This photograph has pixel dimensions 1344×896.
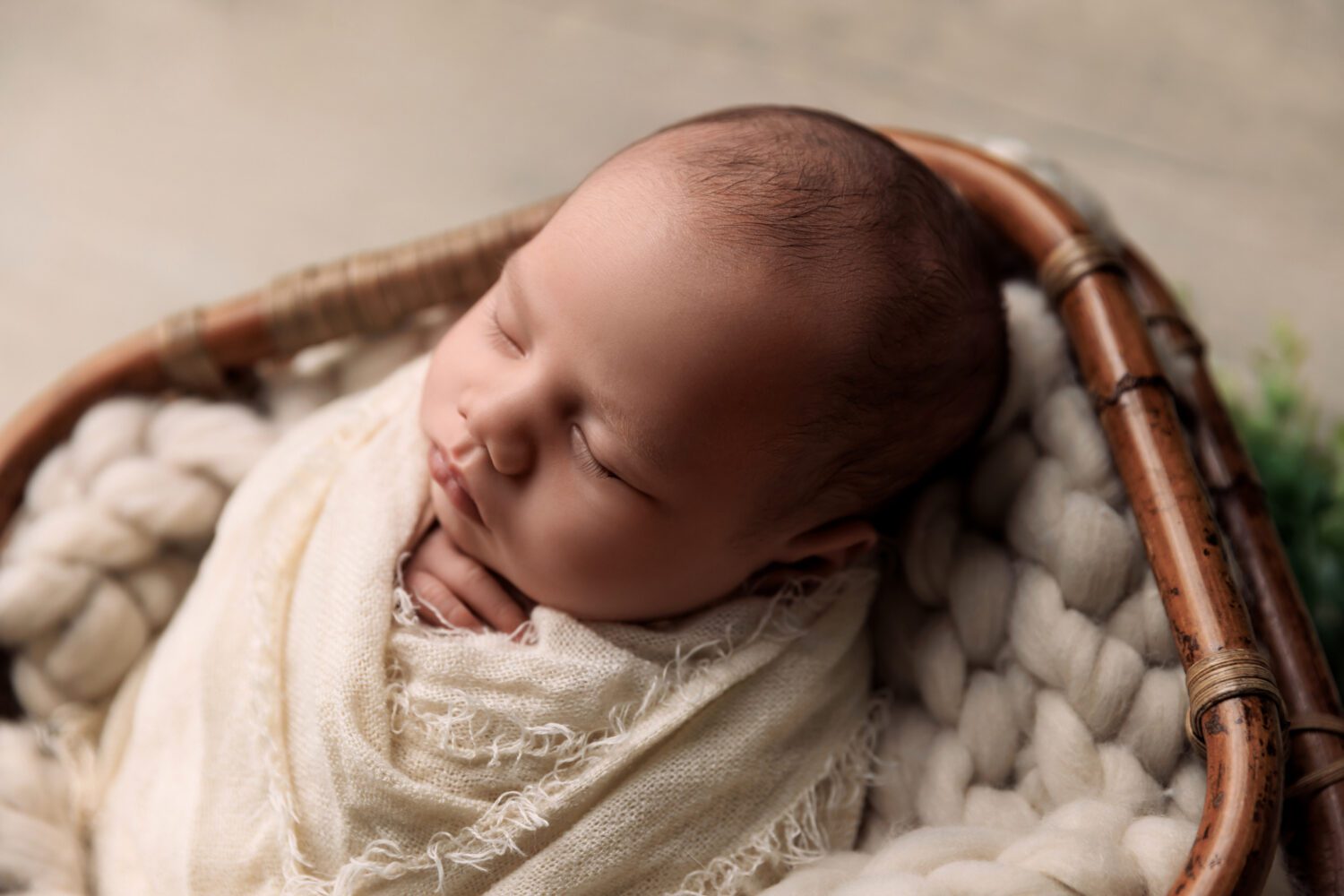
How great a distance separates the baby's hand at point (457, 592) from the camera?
0.93 metres

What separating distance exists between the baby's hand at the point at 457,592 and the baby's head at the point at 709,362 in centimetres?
3

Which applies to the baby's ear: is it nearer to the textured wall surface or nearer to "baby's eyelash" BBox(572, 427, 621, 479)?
"baby's eyelash" BBox(572, 427, 621, 479)

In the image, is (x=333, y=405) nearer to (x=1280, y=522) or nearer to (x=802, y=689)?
(x=802, y=689)

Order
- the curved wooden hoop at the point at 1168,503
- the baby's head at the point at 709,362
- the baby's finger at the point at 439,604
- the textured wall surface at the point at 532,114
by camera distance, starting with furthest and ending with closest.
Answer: the textured wall surface at the point at 532,114 < the baby's finger at the point at 439,604 < the baby's head at the point at 709,362 < the curved wooden hoop at the point at 1168,503

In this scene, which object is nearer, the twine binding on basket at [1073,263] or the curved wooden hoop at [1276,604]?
the curved wooden hoop at [1276,604]

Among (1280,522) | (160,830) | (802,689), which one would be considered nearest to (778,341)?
(802,689)

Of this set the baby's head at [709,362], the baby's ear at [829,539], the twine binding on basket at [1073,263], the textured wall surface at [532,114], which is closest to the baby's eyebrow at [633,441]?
the baby's head at [709,362]

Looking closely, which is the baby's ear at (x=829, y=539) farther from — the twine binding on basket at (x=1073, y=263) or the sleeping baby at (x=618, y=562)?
the twine binding on basket at (x=1073, y=263)

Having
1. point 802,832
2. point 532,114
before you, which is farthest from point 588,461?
point 532,114

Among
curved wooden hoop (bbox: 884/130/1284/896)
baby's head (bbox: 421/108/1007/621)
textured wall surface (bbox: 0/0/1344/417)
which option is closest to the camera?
curved wooden hoop (bbox: 884/130/1284/896)

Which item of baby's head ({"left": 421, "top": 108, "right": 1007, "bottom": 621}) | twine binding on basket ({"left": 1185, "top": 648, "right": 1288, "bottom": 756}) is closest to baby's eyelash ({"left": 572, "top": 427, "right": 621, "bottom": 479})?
baby's head ({"left": 421, "top": 108, "right": 1007, "bottom": 621})

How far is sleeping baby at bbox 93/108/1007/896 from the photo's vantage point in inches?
32.5

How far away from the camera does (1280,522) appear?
132cm

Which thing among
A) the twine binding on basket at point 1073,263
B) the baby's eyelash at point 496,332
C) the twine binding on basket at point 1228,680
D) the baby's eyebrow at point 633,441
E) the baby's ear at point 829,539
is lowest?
the baby's ear at point 829,539
